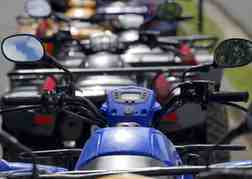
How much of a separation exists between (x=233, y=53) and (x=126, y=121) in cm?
61

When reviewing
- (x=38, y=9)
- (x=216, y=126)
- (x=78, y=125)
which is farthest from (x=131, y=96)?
(x=38, y=9)

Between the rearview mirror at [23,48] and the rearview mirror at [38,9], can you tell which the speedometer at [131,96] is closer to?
the rearview mirror at [23,48]

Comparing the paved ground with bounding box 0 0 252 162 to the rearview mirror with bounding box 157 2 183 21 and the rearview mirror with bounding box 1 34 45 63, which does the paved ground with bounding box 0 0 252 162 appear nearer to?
the rearview mirror with bounding box 157 2 183 21

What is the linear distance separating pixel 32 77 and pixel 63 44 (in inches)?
75.0

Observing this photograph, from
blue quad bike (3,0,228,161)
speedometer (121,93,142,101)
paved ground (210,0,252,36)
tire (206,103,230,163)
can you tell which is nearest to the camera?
speedometer (121,93,142,101)

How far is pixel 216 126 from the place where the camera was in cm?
695

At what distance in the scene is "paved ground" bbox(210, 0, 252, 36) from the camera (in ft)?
55.3

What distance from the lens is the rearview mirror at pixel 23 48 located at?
163 inches

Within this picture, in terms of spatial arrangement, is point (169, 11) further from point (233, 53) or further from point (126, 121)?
point (126, 121)

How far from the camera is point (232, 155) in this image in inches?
312

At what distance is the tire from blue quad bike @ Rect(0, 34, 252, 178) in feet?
8.26

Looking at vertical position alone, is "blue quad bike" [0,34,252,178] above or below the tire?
above

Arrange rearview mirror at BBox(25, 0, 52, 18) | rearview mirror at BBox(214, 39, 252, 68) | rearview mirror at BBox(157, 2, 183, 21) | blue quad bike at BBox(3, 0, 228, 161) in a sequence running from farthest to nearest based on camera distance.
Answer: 1. rearview mirror at BBox(157, 2, 183, 21)
2. rearview mirror at BBox(25, 0, 52, 18)
3. blue quad bike at BBox(3, 0, 228, 161)
4. rearview mirror at BBox(214, 39, 252, 68)

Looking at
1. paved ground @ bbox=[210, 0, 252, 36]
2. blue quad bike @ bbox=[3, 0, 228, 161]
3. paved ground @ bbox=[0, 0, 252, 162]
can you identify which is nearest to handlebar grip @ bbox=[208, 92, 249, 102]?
blue quad bike @ bbox=[3, 0, 228, 161]
